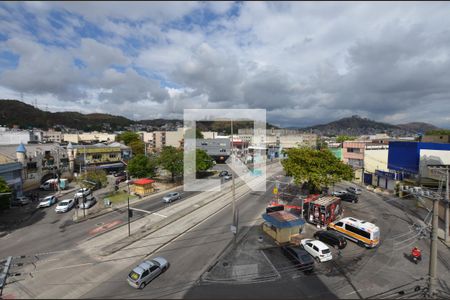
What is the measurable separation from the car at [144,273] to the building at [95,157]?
44.5 metres

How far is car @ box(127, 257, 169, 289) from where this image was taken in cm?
1461

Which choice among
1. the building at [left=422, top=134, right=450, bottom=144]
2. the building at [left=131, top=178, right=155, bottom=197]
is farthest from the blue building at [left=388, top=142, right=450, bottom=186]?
the building at [left=131, top=178, right=155, bottom=197]

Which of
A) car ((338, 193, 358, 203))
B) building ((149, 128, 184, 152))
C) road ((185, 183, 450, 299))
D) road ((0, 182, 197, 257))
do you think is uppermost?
building ((149, 128, 184, 152))

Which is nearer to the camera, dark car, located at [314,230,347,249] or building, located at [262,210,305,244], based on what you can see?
dark car, located at [314,230,347,249]

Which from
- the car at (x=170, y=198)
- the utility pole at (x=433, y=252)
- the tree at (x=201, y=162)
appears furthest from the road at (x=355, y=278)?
the tree at (x=201, y=162)

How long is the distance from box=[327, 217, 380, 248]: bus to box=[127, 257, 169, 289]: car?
17153 mm

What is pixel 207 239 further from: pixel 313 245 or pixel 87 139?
pixel 87 139

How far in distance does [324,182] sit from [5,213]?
4231 centimetres

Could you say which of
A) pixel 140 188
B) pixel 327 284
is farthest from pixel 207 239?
pixel 140 188

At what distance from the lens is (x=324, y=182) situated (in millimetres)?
30766

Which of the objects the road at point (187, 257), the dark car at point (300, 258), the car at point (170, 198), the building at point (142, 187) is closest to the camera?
the road at point (187, 257)

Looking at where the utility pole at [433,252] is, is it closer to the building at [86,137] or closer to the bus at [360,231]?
the bus at [360,231]

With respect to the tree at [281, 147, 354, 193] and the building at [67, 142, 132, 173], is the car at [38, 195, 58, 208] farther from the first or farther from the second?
the tree at [281, 147, 354, 193]

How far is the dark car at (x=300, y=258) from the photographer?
54.5ft
